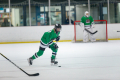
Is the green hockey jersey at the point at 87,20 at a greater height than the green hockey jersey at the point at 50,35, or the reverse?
the green hockey jersey at the point at 87,20

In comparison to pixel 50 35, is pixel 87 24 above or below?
above

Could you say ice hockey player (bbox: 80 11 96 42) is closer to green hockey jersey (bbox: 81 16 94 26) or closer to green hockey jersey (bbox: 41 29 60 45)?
green hockey jersey (bbox: 81 16 94 26)

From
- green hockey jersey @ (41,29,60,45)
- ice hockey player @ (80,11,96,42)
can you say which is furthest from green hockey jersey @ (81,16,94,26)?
green hockey jersey @ (41,29,60,45)

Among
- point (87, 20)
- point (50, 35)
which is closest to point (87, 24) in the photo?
point (87, 20)

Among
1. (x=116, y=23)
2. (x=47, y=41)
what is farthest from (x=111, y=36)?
(x=47, y=41)

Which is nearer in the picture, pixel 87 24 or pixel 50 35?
pixel 50 35

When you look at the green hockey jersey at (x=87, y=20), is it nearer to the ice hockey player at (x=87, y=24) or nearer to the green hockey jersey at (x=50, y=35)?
the ice hockey player at (x=87, y=24)

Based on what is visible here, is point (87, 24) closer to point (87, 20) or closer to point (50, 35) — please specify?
point (87, 20)

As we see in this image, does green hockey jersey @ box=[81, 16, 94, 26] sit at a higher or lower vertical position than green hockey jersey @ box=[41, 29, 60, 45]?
higher

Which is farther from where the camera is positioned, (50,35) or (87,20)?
(87,20)

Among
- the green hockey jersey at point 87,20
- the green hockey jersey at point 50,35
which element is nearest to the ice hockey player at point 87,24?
the green hockey jersey at point 87,20

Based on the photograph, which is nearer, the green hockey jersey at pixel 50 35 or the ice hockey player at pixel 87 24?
the green hockey jersey at pixel 50 35

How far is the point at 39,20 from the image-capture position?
12562 mm


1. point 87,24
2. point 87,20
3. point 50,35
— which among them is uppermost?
point 87,20
